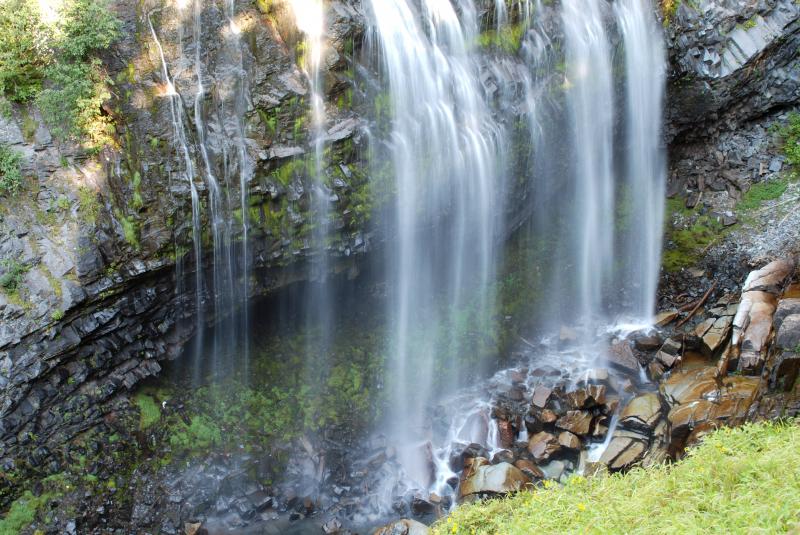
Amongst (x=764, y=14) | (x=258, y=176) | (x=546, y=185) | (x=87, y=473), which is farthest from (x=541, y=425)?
(x=764, y=14)

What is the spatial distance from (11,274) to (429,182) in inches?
334

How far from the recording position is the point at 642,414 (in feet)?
37.8

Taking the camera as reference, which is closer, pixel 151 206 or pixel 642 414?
pixel 151 206

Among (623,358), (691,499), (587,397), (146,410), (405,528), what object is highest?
(691,499)

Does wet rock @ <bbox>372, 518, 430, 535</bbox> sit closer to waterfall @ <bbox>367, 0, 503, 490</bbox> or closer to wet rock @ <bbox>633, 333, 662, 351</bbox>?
waterfall @ <bbox>367, 0, 503, 490</bbox>

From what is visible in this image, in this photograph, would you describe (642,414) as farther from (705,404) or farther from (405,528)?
(405,528)

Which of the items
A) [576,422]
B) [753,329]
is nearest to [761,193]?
[753,329]

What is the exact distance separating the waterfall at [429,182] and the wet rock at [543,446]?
230cm

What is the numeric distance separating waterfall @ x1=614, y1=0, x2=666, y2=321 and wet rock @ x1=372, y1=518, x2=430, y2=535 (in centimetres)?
906

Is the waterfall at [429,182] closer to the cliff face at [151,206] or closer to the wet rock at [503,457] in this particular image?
the cliff face at [151,206]

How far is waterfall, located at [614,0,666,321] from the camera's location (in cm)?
1591

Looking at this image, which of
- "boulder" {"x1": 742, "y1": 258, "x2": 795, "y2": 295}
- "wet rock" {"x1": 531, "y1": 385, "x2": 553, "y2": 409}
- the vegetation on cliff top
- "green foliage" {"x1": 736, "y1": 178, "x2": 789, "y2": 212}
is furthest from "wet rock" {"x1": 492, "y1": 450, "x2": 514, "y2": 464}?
"green foliage" {"x1": 736, "y1": 178, "x2": 789, "y2": 212}

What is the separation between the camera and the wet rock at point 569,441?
37.3ft

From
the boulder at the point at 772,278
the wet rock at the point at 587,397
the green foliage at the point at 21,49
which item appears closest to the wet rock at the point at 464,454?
the wet rock at the point at 587,397
